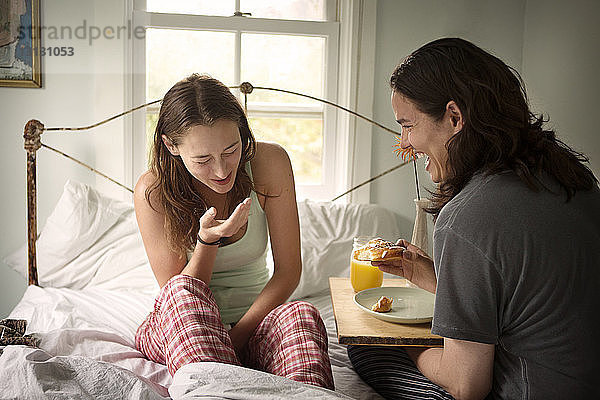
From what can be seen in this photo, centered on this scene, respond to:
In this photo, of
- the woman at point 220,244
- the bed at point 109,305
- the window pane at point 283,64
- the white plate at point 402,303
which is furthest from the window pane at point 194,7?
the white plate at point 402,303

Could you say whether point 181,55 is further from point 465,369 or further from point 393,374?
point 465,369

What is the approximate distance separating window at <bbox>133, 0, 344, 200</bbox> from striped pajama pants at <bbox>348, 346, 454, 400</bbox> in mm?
1324

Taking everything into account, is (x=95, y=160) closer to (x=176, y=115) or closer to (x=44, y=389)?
(x=176, y=115)

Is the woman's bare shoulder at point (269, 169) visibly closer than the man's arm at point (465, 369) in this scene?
No

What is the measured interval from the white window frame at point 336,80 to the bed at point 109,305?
0.75 ft

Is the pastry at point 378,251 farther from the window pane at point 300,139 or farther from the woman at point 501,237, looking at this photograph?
the window pane at point 300,139

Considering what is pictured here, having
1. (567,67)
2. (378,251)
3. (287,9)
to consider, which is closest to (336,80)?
(287,9)

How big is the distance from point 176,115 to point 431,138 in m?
0.72

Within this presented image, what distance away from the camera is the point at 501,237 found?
3.54 feet

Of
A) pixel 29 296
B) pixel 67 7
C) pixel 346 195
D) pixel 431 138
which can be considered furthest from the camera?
pixel 346 195

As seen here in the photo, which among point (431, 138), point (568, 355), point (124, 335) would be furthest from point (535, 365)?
Result: point (124, 335)

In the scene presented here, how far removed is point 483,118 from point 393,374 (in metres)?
0.62

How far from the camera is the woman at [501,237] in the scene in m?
1.09

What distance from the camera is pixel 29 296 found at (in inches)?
86.4
